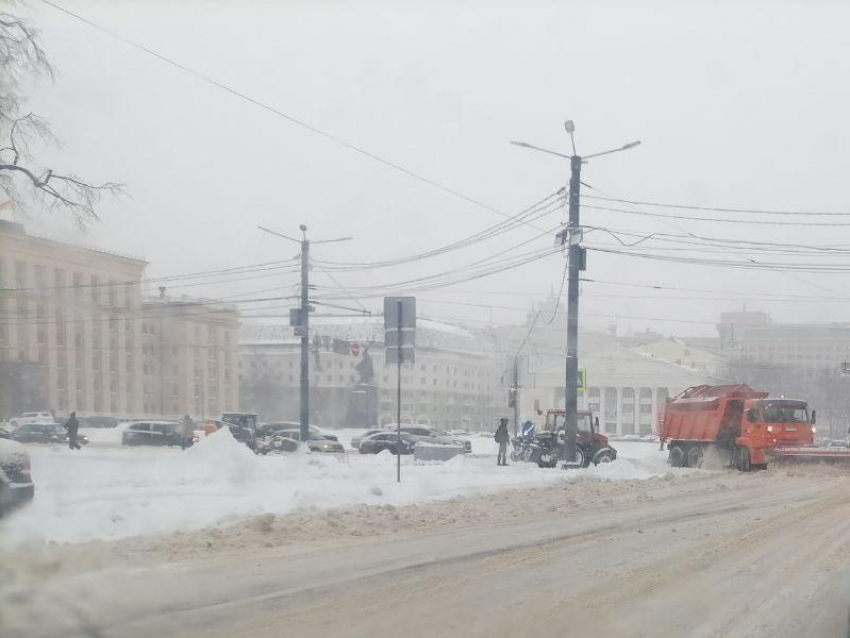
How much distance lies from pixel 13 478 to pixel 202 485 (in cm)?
659

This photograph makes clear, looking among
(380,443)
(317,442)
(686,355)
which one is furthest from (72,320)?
(686,355)

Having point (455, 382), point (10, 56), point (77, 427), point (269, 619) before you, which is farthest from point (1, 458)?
point (455, 382)

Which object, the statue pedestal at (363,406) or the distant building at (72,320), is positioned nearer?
the distant building at (72,320)

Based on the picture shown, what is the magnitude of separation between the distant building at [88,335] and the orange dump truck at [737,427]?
683 inches

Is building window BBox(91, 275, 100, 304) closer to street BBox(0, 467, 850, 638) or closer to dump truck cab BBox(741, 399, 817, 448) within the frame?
street BBox(0, 467, 850, 638)

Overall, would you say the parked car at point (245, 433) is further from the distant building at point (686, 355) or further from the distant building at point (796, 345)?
the distant building at point (796, 345)

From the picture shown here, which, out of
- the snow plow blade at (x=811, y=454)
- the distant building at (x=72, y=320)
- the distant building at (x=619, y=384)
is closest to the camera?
the distant building at (x=72, y=320)

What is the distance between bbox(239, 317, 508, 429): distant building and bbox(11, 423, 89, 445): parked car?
17.6 meters

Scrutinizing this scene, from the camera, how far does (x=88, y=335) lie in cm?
2044

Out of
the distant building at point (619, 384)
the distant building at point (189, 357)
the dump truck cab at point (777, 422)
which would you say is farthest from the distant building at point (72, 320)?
the distant building at point (619, 384)

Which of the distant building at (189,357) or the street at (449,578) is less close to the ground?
the distant building at (189,357)

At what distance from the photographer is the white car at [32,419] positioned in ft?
71.1

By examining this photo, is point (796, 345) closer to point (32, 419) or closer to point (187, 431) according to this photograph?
point (187, 431)

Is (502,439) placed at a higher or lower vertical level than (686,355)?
lower
